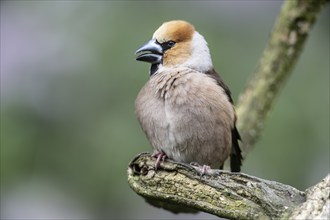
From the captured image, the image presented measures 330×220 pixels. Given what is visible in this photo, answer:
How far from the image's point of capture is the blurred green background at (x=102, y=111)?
692 cm

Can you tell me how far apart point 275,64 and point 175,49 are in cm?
101

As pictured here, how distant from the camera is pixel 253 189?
12.7 feet

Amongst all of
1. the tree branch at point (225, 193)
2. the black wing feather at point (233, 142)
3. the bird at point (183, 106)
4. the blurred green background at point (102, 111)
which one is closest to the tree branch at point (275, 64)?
the black wing feather at point (233, 142)

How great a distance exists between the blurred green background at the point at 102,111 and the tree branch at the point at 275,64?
0.87 metres

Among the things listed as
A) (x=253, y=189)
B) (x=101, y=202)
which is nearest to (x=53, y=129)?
(x=101, y=202)

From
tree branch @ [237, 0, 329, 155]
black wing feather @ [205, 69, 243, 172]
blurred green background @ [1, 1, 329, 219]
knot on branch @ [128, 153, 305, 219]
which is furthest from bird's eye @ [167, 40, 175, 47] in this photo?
knot on branch @ [128, 153, 305, 219]

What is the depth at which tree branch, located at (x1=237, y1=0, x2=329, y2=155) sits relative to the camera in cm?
600

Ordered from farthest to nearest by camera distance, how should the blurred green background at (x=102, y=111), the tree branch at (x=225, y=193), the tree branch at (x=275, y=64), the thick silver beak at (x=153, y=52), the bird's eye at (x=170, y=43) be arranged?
the blurred green background at (x=102, y=111)
the tree branch at (x=275, y=64)
the bird's eye at (x=170, y=43)
the thick silver beak at (x=153, y=52)
the tree branch at (x=225, y=193)

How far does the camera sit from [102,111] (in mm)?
7184

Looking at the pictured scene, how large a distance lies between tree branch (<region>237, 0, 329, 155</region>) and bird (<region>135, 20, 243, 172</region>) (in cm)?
61

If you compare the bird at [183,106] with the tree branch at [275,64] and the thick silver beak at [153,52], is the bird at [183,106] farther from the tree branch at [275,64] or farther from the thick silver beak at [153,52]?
the tree branch at [275,64]

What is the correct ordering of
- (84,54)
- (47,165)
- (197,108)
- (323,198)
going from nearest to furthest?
(323,198)
(197,108)
(47,165)
(84,54)

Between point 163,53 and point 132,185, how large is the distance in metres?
1.47

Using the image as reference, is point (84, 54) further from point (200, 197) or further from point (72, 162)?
point (200, 197)
